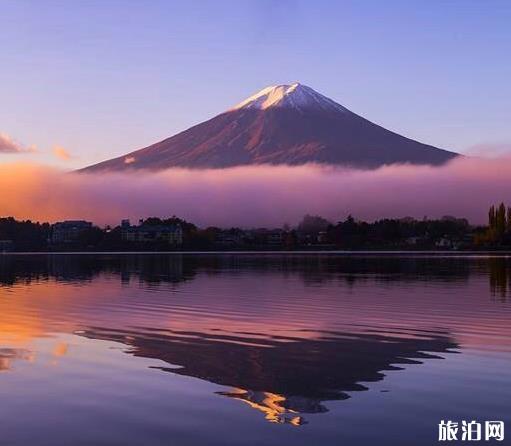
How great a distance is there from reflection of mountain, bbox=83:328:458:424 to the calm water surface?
0.03m

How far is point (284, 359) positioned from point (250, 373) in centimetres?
178

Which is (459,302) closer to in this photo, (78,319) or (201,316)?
(201,316)

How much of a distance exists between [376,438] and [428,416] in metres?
1.49

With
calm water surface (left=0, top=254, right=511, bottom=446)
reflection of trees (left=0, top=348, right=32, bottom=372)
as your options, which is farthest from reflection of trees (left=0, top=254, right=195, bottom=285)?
reflection of trees (left=0, top=348, right=32, bottom=372)

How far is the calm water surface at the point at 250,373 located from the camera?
10352mm

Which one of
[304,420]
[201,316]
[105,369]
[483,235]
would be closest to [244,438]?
[304,420]

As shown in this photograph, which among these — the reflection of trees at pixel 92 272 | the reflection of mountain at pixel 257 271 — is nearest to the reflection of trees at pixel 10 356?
the reflection of mountain at pixel 257 271

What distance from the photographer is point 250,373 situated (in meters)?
14.5

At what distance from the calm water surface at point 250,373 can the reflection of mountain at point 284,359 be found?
3 cm

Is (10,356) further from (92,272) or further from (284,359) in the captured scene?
(92,272)

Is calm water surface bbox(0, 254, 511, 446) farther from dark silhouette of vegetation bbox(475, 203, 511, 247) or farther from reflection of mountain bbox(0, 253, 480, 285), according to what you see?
dark silhouette of vegetation bbox(475, 203, 511, 247)

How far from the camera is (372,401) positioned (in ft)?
39.2

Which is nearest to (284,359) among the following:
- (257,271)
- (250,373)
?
(250,373)

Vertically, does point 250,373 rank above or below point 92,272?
below
